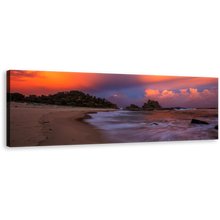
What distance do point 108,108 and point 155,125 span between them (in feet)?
3.23

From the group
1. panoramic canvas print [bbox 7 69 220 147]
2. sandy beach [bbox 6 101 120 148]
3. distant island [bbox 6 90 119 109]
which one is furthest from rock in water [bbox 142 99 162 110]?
sandy beach [bbox 6 101 120 148]

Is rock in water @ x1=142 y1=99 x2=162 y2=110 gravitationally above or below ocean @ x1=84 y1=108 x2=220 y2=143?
above

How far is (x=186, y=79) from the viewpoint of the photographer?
2.30 m

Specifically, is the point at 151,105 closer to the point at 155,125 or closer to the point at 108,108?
the point at 155,125

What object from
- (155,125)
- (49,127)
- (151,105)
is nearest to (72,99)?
(49,127)

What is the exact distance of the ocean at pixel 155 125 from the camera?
2.11m

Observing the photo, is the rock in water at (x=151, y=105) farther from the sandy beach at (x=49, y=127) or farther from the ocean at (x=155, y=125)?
the sandy beach at (x=49, y=127)

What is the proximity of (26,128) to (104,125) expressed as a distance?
1287 millimetres

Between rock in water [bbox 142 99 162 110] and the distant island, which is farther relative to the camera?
rock in water [bbox 142 99 162 110]

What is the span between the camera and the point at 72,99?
2186mm

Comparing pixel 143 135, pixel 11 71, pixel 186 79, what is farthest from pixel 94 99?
pixel 186 79

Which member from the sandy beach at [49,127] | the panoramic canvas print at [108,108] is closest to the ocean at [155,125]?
the panoramic canvas print at [108,108]

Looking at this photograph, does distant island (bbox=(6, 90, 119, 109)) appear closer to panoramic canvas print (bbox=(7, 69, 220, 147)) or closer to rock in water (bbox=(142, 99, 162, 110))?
panoramic canvas print (bbox=(7, 69, 220, 147))

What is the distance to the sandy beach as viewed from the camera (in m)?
1.77
